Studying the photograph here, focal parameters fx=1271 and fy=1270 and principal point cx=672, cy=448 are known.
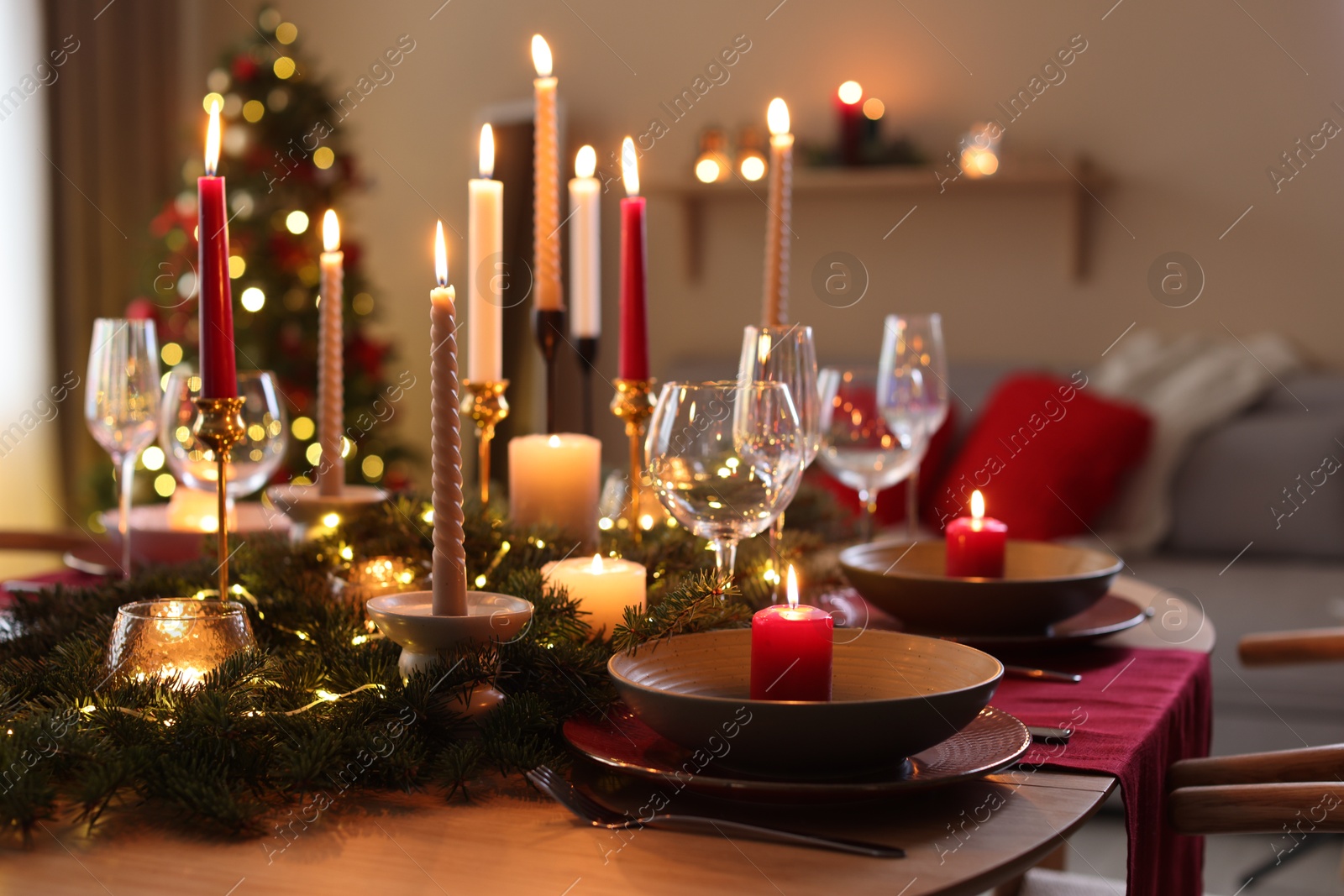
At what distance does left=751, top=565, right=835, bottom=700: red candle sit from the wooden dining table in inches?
2.9

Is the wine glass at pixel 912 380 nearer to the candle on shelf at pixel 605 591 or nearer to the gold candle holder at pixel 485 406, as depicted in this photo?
the gold candle holder at pixel 485 406

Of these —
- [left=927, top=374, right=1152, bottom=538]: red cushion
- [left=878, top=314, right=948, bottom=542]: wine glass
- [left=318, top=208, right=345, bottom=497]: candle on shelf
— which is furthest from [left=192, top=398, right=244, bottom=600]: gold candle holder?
[left=927, top=374, right=1152, bottom=538]: red cushion

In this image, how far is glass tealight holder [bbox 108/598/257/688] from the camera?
2.59 ft

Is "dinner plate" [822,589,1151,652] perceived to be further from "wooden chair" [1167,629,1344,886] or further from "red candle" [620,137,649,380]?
"red candle" [620,137,649,380]

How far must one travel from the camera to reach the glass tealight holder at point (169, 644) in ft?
2.59

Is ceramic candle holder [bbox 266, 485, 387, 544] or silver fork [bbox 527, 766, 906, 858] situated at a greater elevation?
ceramic candle holder [bbox 266, 485, 387, 544]

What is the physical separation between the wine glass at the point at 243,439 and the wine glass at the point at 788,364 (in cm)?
47

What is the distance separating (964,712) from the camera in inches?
28.1

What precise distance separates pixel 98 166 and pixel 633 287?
149 inches

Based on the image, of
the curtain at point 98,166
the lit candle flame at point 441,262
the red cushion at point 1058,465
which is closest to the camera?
the lit candle flame at point 441,262

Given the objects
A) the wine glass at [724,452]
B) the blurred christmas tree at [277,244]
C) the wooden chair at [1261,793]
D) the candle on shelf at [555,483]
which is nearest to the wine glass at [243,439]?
the candle on shelf at [555,483]

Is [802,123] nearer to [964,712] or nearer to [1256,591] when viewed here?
[1256,591]

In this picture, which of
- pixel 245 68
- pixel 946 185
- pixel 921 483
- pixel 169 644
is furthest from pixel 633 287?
pixel 245 68

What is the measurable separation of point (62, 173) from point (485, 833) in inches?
161
